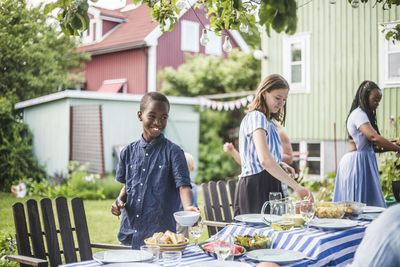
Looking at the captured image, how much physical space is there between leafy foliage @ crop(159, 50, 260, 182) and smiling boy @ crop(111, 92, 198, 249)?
1200cm

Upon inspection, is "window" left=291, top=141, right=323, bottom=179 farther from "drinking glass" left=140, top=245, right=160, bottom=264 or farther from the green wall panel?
"drinking glass" left=140, top=245, right=160, bottom=264

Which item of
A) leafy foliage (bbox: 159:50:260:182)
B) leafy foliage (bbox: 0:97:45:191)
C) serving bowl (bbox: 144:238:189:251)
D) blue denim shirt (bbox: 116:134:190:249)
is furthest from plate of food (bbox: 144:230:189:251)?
leafy foliage (bbox: 159:50:260:182)

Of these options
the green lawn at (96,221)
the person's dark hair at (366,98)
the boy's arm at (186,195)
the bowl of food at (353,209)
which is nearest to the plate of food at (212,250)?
the boy's arm at (186,195)

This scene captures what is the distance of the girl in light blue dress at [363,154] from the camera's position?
4.85 metres

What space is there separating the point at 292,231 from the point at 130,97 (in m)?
10.4

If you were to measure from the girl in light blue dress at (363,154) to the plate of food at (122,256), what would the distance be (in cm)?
307

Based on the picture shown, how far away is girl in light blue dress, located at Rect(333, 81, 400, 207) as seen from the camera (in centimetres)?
485

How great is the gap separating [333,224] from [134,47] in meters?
14.8

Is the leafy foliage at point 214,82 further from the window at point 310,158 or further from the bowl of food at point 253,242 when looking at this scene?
the bowl of food at point 253,242

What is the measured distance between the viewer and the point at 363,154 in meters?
4.93

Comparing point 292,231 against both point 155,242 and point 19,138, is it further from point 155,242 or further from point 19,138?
point 19,138

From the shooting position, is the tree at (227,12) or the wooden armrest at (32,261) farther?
the wooden armrest at (32,261)

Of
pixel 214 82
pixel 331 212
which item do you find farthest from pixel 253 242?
pixel 214 82

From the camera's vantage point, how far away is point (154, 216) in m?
3.15
